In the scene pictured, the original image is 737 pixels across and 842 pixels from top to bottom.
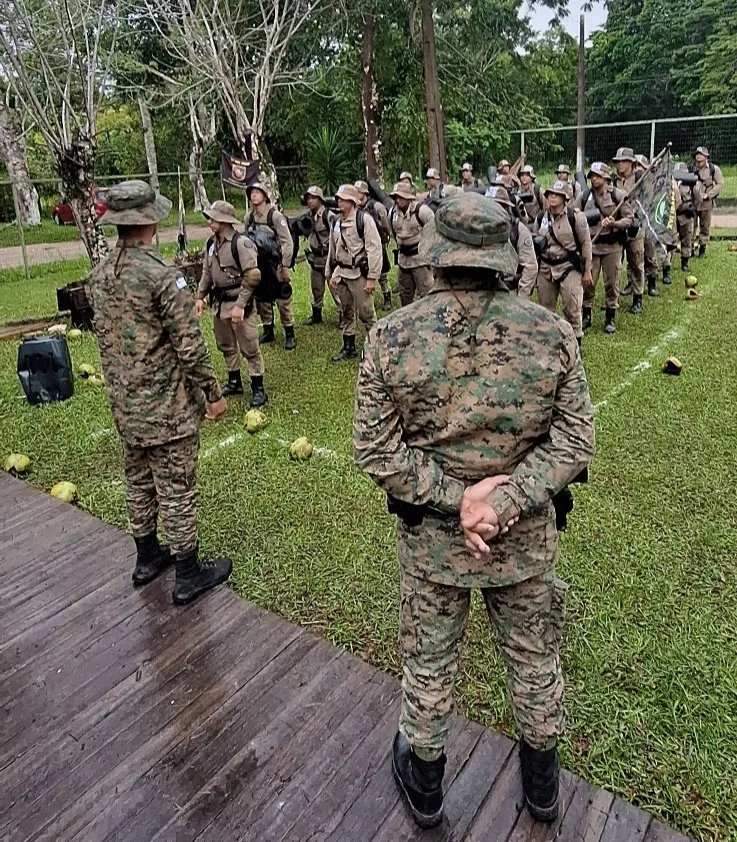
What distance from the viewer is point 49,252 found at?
1720 centimetres

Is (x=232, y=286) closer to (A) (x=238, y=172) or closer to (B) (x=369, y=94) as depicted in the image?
(A) (x=238, y=172)

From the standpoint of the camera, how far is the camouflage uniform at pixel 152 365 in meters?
3.11

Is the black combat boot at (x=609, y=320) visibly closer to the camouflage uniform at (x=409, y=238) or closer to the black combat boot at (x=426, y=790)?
the camouflage uniform at (x=409, y=238)

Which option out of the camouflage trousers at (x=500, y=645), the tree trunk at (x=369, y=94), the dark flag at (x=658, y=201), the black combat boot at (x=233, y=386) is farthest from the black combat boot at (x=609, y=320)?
the tree trunk at (x=369, y=94)

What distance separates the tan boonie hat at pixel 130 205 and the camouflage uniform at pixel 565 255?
15.5 feet

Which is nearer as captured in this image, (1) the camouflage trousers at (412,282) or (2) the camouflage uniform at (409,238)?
(2) the camouflage uniform at (409,238)

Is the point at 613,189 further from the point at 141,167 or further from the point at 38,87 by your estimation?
the point at 141,167

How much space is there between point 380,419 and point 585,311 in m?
7.03

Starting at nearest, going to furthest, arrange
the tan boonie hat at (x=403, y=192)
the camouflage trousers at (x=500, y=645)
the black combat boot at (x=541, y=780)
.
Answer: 1. the camouflage trousers at (x=500, y=645)
2. the black combat boot at (x=541, y=780)
3. the tan boonie hat at (x=403, y=192)

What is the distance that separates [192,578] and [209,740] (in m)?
1.03

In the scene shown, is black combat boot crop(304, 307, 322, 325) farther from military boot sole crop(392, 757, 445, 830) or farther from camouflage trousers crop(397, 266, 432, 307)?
military boot sole crop(392, 757, 445, 830)

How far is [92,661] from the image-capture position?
3.09 meters

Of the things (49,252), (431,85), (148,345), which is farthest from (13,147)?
(148,345)

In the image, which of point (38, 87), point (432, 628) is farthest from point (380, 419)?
point (38, 87)
